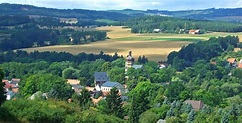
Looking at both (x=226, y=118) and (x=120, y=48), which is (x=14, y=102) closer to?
(x=226, y=118)

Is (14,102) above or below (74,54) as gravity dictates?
above

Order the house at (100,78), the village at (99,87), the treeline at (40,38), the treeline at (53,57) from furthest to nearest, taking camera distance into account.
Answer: the treeline at (40,38) → the treeline at (53,57) → the house at (100,78) → the village at (99,87)

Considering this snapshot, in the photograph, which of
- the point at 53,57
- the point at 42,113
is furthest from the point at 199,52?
the point at 42,113

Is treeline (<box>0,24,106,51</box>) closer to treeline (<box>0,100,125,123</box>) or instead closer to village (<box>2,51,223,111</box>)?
village (<box>2,51,223,111</box>)

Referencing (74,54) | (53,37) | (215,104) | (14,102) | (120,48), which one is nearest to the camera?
(14,102)

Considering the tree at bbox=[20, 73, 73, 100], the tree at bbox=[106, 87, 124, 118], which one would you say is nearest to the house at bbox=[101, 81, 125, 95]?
the tree at bbox=[20, 73, 73, 100]

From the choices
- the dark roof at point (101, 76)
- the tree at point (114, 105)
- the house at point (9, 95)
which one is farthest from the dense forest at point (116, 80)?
the dark roof at point (101, 76)

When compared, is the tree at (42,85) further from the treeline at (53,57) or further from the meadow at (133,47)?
the meadow at (133,47)

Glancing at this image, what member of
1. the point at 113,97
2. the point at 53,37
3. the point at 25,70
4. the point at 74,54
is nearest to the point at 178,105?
the point at 113,97
